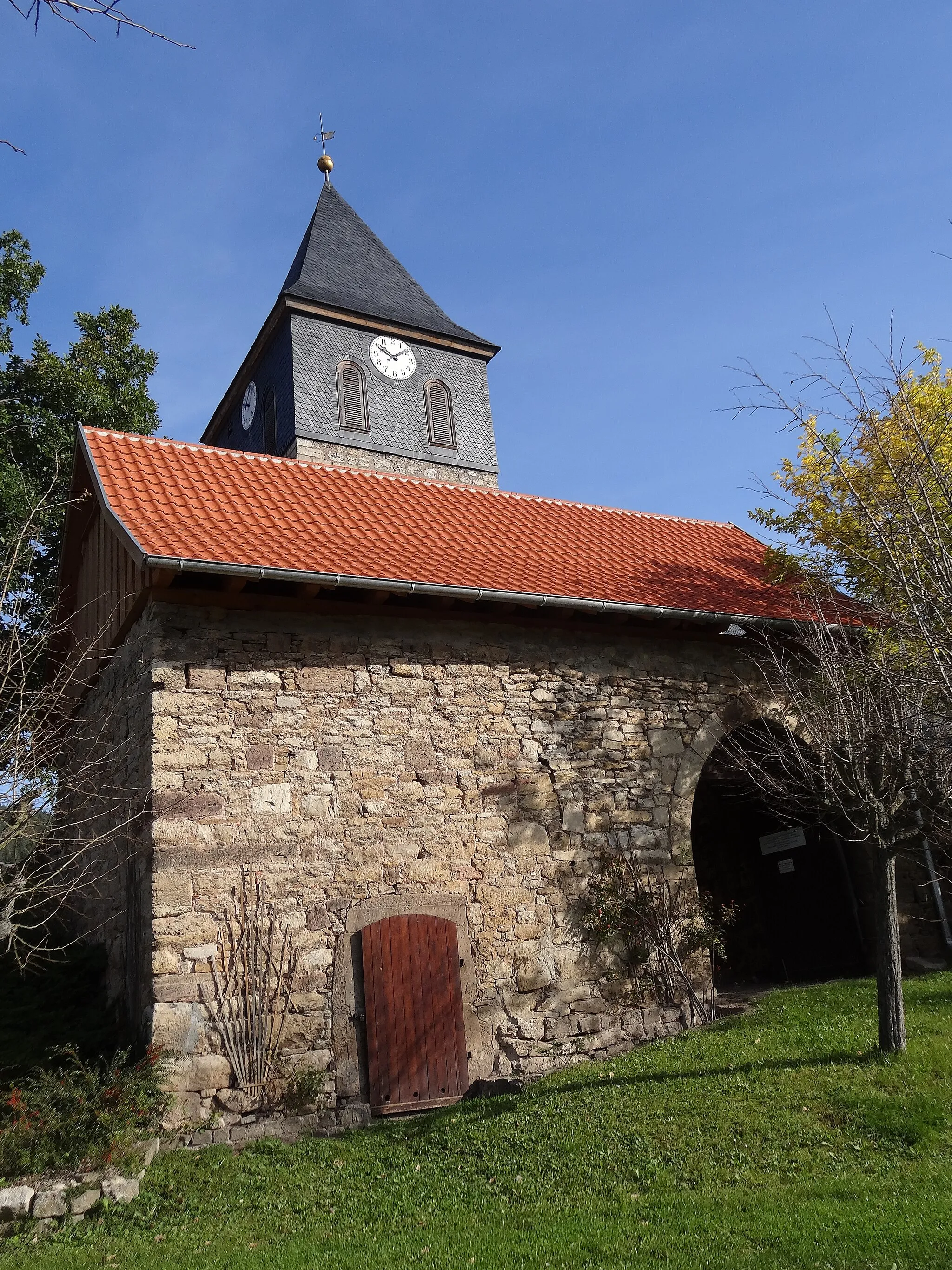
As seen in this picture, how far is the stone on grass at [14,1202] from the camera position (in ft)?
17.2

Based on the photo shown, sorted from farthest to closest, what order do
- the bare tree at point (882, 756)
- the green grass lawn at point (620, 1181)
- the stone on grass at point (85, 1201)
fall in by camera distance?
the bare tree at point (882, 756) < the stone on grass at point (85, 1201) < the green grass lawn at point (620, 1181)

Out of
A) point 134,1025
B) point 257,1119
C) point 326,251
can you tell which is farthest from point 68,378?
point 257,1119

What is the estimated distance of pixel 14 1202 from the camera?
5270 mm

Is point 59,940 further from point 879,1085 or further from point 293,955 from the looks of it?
point 879,1085

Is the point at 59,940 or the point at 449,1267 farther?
the point at 59,940

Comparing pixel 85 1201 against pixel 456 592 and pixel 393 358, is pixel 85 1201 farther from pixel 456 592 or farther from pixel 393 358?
pixel 393 358

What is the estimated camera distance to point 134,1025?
709 centimetres

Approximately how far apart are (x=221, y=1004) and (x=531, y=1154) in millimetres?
2418

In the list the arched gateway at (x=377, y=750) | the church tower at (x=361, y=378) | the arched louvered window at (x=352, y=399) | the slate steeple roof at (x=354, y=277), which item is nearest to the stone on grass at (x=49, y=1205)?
the arched gateway at (x=377, y=750)

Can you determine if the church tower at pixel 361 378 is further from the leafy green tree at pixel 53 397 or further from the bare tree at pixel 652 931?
the bare tree at pixel 652 931

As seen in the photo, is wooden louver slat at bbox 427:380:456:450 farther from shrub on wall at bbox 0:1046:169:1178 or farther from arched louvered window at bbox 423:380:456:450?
shrub on wall at bbox 0:1046:169:1178

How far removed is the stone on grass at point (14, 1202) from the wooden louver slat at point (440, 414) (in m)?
14.1

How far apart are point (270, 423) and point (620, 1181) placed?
1477cm

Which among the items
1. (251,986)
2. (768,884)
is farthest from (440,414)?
(251,986)
